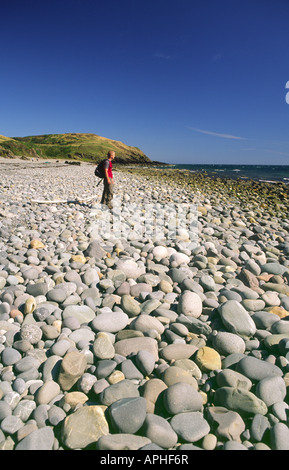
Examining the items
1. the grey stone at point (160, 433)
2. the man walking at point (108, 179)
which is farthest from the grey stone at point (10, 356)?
the man walking at point (108, 179)

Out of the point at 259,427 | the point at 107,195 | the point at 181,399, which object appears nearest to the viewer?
the point at 259,427

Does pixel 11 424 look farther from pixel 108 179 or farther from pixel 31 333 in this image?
pixel 108 179

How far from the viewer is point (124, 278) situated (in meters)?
3.77

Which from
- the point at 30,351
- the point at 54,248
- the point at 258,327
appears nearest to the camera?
the point at 30,351

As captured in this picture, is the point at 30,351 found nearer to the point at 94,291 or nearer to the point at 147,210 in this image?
the point at 94,291

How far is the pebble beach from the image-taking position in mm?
1669

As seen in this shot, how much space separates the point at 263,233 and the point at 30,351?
619 cm

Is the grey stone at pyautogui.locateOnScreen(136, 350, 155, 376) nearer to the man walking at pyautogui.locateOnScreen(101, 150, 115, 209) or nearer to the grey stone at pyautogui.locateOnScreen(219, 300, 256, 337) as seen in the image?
the grey stone at pyautogui.locateOnScreen(219, 300, 256, 337)

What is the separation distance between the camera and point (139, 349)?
7.74 ft

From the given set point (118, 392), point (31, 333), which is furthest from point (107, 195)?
point (118, 392)

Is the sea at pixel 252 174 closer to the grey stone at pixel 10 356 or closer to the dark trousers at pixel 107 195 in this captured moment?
the dark trousers at pixel 107 195

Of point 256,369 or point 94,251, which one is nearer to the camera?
point 256,369

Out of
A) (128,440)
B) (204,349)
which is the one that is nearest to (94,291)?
(204,349)
